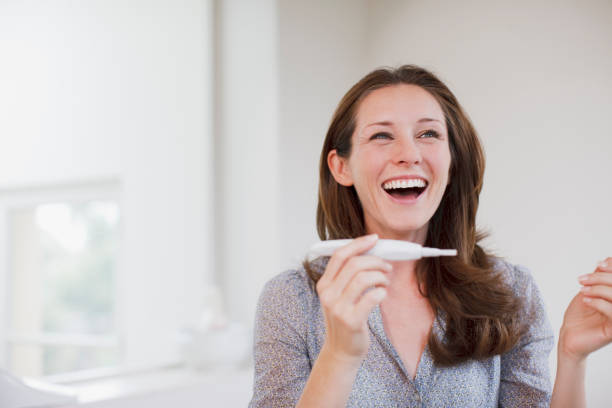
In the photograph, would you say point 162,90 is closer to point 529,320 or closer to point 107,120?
point 107,120

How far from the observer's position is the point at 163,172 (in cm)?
230

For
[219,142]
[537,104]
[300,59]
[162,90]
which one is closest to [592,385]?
[537,104]

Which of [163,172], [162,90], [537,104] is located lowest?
[163,172]

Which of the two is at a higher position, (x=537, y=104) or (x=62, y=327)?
(x=537, y=104)

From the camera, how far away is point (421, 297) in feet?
3.55

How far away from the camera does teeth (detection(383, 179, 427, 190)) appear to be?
96cm

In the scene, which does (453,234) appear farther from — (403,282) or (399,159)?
(399,159)

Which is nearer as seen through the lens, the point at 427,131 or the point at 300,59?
the point at 427,131

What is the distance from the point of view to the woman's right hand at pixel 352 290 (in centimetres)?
69

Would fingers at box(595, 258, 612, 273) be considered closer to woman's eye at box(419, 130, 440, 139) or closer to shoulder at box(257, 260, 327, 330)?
woman's eye at box(419, 130, 440, 139)

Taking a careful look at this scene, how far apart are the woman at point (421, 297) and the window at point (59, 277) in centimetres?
173

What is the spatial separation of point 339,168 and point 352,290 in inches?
17.9

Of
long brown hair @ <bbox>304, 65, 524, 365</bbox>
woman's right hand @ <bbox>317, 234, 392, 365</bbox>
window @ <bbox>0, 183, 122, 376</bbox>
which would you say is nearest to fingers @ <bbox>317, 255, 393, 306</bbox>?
woman's right hand @ <bbox>317, 234, 392, 365</bbox>

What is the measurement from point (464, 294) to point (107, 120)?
191cm
